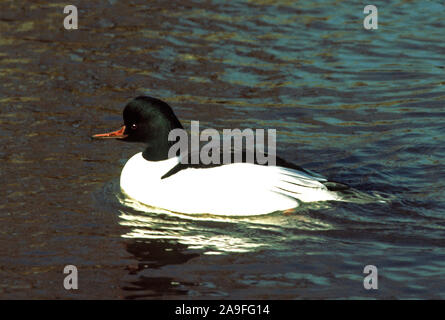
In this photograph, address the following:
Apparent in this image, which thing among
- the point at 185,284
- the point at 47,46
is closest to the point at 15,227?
the point at 185,284

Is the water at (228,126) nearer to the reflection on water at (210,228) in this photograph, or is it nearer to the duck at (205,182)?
the reflection on water at (210,228)

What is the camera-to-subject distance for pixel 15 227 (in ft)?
29.6

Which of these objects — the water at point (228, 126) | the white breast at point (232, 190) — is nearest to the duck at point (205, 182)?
the white breast at point (232, 190)

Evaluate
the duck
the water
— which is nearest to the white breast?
the duck

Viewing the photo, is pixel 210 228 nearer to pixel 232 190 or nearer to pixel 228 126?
pixel 232 190

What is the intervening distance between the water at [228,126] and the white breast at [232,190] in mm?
154

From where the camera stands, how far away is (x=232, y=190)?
941cm

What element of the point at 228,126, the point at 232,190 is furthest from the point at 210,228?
the point at 228,126

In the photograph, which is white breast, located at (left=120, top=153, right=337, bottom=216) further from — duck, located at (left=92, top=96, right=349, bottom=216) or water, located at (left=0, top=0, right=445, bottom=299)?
water, located at (left=0, top=0, right=445, bottom=299)

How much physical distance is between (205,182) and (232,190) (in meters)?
0.29

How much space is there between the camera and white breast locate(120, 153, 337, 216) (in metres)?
9.40

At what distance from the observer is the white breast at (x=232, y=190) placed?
9398 mm
